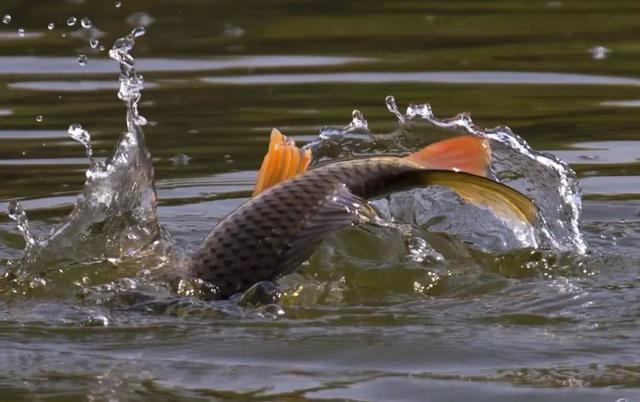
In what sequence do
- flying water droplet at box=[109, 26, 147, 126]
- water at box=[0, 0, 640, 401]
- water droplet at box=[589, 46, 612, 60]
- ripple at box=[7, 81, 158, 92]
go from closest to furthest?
water at box=[0, 0, 640, 401] < flying water droplet at box=[109, 26, 147, 126] < ripple at box=[7, 81, 158, 92] < water droplet at box=[589, 46, 612, 60]

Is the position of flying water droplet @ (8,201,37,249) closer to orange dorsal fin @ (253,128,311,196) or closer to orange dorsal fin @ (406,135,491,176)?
orange dorsal fin @ (253,128,311,196)

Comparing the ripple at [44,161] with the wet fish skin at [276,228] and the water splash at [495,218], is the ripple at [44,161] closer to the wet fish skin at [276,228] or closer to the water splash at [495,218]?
the water splash at [495,218]

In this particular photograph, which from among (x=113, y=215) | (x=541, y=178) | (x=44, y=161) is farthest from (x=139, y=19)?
(x=113, y=215)

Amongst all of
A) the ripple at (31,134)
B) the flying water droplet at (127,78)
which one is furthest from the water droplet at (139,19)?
the flying water droplet at (127,78)

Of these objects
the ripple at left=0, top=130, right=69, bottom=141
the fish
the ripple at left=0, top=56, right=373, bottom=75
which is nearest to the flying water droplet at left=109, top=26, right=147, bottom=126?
the fish

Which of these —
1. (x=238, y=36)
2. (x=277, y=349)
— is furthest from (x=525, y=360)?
(x=238, y=36)

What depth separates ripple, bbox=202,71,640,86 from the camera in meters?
9.31

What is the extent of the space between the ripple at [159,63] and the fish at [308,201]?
4.57 metres

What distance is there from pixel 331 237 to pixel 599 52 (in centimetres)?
463

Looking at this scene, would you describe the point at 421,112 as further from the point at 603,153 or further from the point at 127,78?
the point at 127,78

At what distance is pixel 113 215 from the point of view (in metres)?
5.77

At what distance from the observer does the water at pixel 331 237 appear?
14.6ft

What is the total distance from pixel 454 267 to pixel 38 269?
123cm

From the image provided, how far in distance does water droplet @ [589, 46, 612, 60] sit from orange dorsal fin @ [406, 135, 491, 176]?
4937 mm
